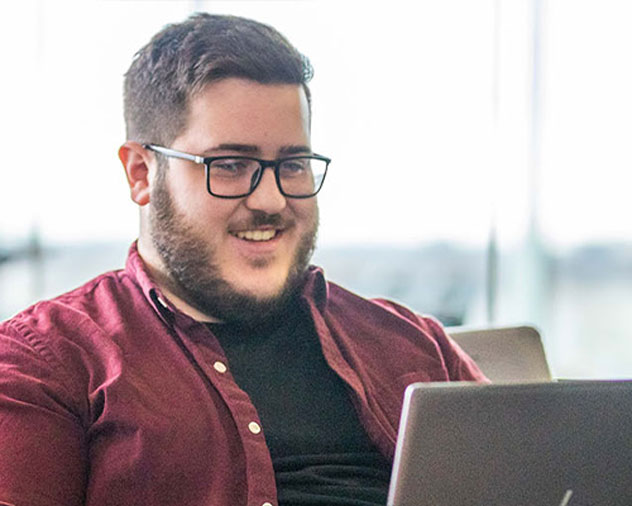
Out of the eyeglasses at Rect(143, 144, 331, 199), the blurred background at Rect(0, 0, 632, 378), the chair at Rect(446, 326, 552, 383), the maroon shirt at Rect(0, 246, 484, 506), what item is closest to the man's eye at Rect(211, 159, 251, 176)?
the eyeglasses at Rect(143, 144, 331, 199)

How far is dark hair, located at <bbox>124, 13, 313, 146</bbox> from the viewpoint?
59.7 inches

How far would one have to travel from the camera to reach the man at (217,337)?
1.26 meters

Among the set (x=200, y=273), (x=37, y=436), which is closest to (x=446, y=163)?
(x=200, y=273)

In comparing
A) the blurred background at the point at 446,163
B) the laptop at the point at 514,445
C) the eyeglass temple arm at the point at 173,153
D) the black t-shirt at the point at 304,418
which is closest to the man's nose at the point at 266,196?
the eyeglass temple arm at the point at 173,153

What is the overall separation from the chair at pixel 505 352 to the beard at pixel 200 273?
0.42 metres

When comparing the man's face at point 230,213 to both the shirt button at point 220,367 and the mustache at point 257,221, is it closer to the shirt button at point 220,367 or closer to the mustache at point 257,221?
the mustache at point 257,221

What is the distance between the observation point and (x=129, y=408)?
4.16ft

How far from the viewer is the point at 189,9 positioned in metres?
3.53

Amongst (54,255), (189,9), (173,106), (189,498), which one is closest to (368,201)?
(189,9)

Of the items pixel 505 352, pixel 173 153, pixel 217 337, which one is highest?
pixel 173 153

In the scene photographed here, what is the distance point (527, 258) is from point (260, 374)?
8.87ft

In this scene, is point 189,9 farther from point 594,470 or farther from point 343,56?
point 594,470

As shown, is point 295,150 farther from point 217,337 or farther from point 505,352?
point 505,352

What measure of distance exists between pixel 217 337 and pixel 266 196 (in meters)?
0.26
